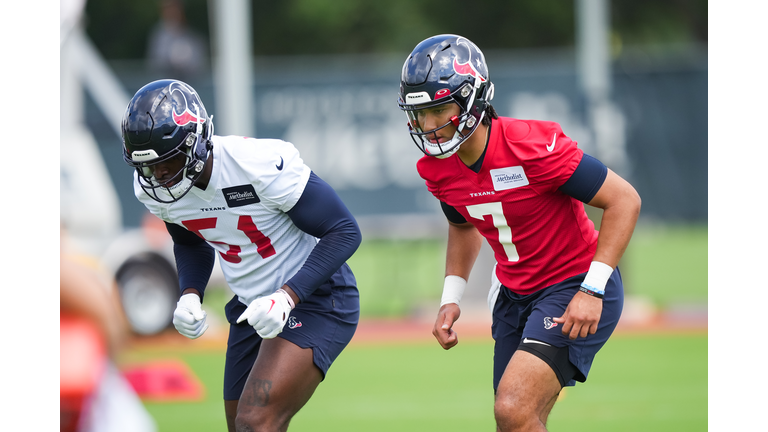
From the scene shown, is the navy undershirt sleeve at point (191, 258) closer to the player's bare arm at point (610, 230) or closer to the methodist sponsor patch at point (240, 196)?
the methodist sponsor patch at point (240, 196)

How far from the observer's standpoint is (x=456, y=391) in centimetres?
834

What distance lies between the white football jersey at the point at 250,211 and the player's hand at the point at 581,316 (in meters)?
1.39

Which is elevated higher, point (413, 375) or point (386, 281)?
point (413, 375)

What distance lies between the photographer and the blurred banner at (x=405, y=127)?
20.3m

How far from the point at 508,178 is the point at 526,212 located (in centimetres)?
19

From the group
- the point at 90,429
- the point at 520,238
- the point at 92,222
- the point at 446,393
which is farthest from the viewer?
the point at 92,222

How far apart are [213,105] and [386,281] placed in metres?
6.29

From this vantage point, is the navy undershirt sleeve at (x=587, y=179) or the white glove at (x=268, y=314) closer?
the white glove at (x=268, y=314)

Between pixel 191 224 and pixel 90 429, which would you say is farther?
pixel 191 224

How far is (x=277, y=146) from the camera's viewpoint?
4.45 metres

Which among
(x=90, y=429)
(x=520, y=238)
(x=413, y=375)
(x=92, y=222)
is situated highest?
(x=520, y=238)

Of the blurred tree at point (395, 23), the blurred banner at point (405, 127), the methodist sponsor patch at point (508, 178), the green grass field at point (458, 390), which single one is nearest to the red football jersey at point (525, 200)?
the methodist sponsor patch at point (508, 178)
